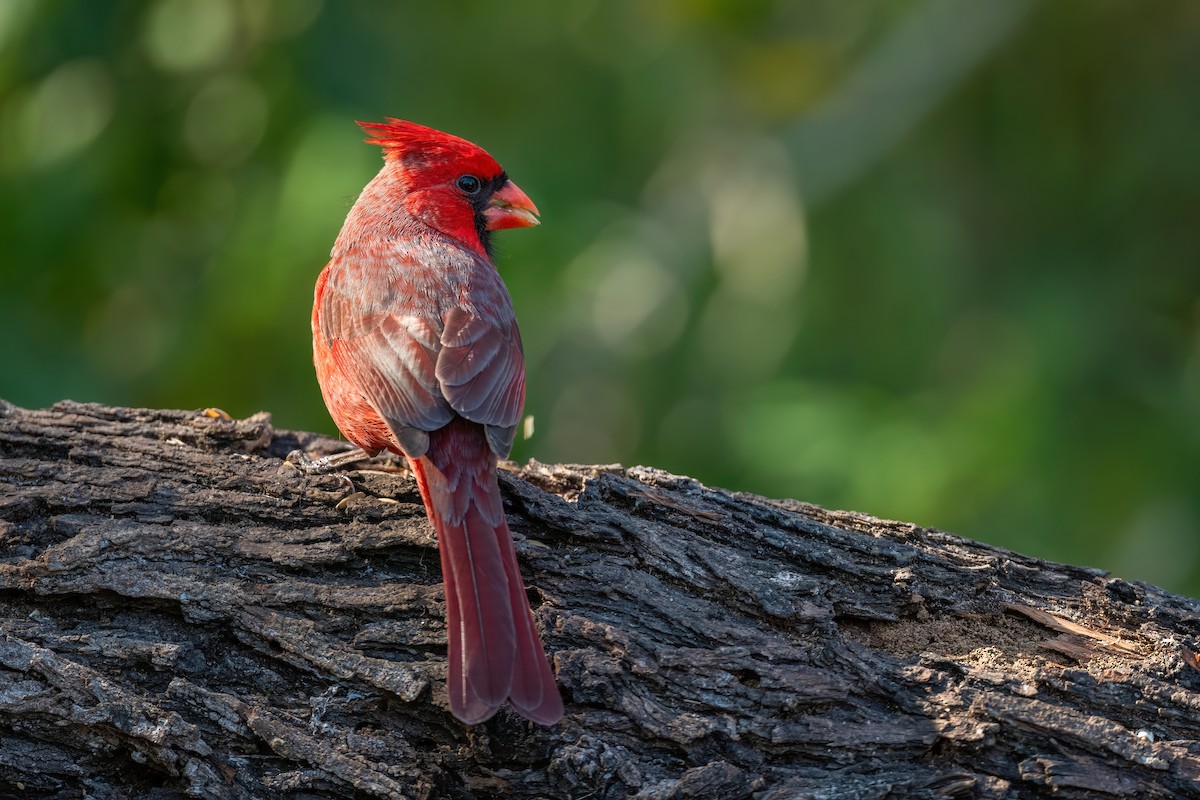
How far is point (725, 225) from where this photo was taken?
7.24m

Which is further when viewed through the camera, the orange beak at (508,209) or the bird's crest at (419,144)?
the orange beak at (508,209)

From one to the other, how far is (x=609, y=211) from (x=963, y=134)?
222cm

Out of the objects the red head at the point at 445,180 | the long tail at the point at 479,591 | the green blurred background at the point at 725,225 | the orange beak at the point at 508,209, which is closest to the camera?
the long tail at the point at 479,591

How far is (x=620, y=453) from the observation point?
696 centimetres

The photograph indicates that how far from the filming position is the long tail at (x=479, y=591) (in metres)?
2.27

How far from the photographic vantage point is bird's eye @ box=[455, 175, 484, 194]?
3.92 m

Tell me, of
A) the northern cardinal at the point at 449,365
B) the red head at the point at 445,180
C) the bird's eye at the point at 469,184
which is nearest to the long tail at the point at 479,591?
the northern cardinal at the point at 449,365

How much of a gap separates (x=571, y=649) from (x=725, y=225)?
5034 millimetres

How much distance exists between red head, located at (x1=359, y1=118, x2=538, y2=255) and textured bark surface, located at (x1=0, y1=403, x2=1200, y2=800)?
1132mm

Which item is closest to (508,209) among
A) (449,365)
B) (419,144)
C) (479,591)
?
(419,144)

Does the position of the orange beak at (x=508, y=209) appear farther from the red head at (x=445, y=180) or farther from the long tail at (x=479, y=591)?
Result: the long tail at (x=479, y=591)

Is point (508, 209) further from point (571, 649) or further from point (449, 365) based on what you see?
point (571, 649)

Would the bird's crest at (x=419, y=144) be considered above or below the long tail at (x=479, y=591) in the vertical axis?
above

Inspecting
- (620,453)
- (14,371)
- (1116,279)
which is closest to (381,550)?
(14,371)
